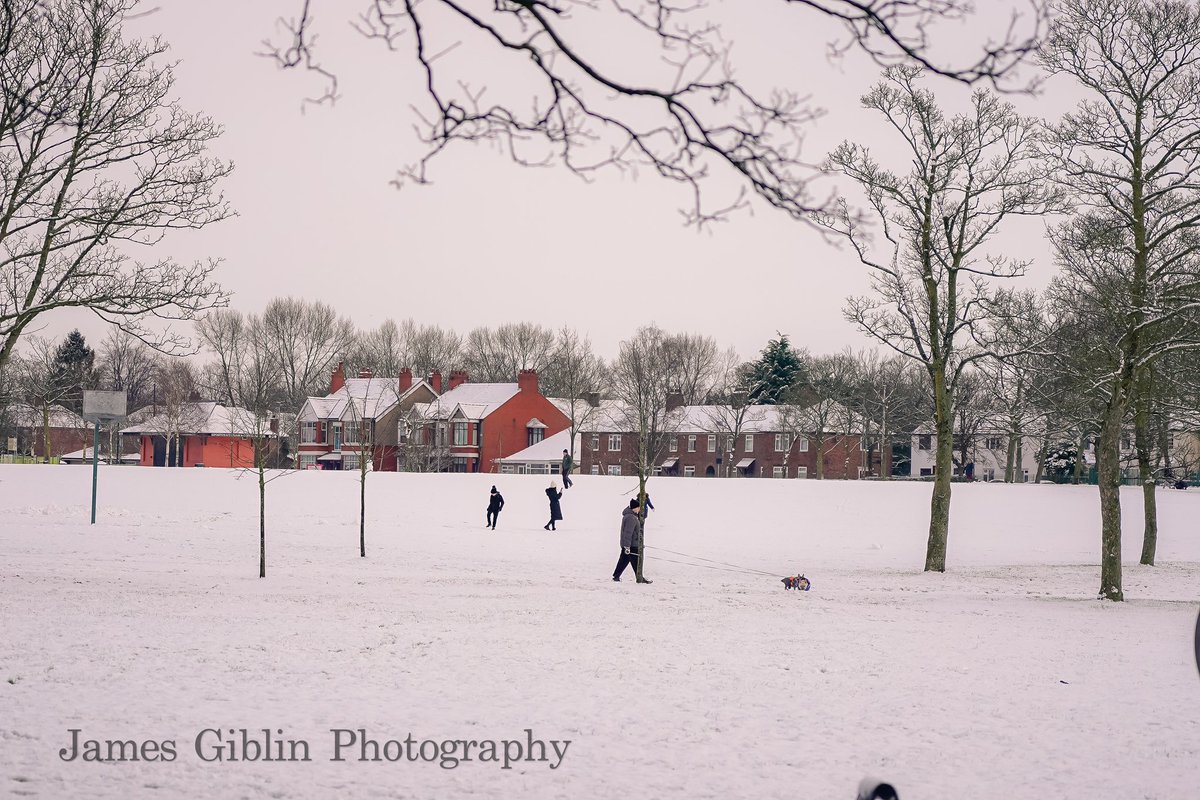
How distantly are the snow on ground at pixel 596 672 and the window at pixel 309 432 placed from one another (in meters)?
54.1

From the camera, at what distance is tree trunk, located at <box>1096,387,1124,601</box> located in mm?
19766

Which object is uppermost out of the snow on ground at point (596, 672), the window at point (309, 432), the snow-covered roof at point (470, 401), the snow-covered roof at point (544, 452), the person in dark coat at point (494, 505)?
the snow-covered roof at point (470, 401)

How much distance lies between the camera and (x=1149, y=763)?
29.8 ft

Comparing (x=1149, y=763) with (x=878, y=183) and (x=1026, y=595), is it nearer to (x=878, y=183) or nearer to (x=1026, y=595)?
(x=1026, y=595)

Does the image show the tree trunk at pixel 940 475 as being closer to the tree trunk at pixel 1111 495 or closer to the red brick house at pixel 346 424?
the tree trunk at pixel 1111 495

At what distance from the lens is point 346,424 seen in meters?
80.6

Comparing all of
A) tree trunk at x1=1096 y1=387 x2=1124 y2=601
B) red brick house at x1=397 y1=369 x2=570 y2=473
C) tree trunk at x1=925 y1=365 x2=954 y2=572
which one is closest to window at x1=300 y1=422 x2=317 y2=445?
red brick house at x1=397 y1=369 x2=570 y2=473

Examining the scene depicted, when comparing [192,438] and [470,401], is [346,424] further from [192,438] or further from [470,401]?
[192,438]

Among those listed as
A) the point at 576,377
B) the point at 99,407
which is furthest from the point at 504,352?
the point at 99,407

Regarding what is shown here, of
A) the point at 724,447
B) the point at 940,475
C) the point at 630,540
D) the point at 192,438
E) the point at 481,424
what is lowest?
the point at 630,540

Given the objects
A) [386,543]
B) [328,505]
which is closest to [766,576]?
[386,543]

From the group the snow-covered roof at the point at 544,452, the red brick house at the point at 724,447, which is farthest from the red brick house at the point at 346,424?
the red brick house at the point at 724,447

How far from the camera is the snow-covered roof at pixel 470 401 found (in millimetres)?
82500

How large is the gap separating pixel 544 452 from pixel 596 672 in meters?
72.1
